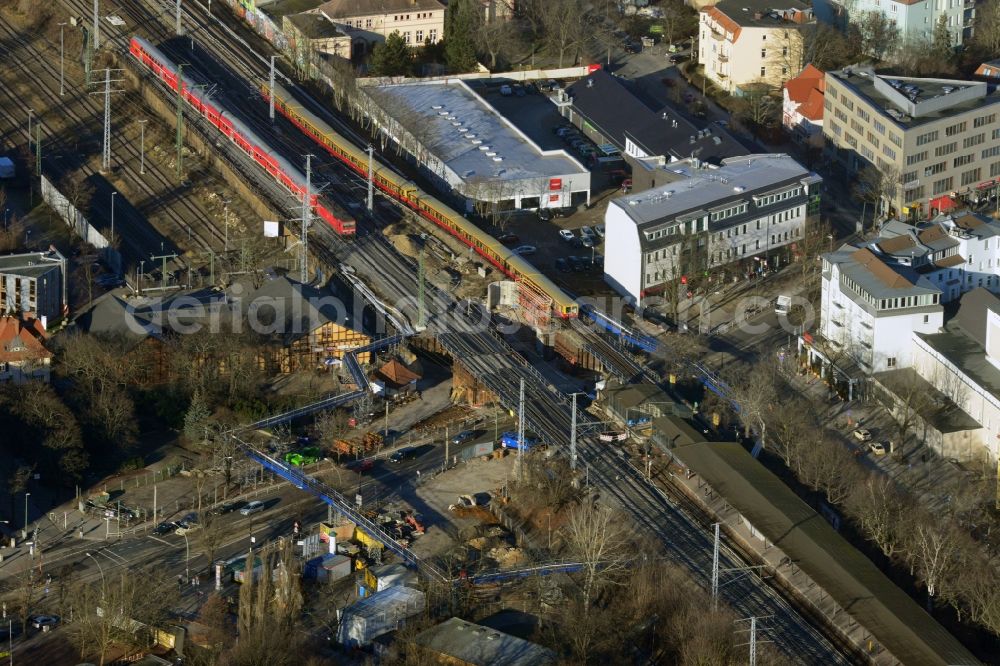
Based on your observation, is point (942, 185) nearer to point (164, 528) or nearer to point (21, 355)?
point (164, 528)

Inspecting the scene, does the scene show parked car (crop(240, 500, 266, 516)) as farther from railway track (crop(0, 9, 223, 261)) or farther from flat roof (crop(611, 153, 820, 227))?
flat roof (crop(611, 153, 820, 227))

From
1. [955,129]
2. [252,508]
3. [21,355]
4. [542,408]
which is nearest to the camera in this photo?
[252,508]

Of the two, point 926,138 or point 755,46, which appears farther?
point 755,46

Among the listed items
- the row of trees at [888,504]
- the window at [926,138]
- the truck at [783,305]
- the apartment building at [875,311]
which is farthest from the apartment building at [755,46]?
the row of trees at [888,504]

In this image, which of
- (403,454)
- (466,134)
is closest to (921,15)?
(466,134)

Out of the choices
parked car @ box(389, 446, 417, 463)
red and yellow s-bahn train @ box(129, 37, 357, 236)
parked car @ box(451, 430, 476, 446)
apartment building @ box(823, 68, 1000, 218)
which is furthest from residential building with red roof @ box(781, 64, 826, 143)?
parked car @ box(389, 446, 417, 463)

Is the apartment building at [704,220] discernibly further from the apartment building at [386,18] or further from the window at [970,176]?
the apartment building at [386,18]

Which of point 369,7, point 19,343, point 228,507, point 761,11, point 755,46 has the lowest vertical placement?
point 228,507

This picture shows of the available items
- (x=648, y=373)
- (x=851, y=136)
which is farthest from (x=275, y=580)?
(x=851, y=136)
